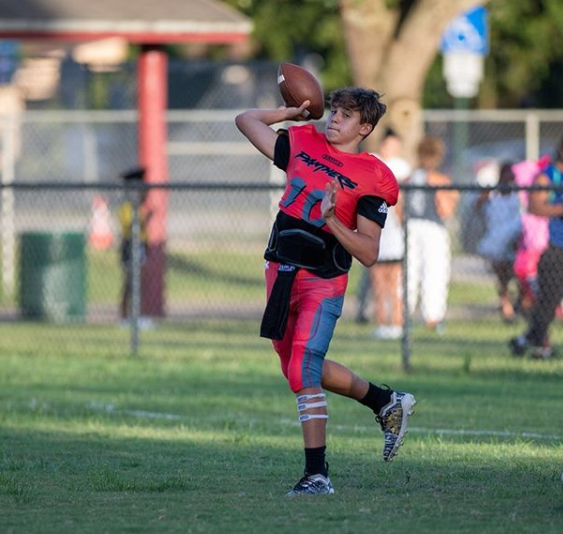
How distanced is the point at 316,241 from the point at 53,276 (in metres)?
11.3

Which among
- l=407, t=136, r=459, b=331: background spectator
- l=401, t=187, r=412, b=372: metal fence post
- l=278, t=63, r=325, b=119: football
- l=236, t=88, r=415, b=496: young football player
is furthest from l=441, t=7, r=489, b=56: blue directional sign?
l=236, t=88, r=415, b=496: young football player

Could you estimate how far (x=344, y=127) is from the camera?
7.37 m

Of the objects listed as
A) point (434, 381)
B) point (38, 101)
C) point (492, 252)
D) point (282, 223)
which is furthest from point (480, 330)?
point (38, 101)

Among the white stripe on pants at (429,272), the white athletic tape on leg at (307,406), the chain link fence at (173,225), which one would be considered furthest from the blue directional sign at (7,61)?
the white athletic tape on leg at (307,406)

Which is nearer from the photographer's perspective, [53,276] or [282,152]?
[282,152]

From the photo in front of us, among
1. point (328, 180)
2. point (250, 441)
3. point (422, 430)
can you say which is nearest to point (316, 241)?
point (328, 180)

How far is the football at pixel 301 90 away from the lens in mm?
7633

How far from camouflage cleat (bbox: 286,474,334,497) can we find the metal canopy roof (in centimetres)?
1210

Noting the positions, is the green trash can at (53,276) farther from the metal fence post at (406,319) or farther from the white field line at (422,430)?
the white field line at (422,430)

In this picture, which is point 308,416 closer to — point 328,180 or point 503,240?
point 328,180

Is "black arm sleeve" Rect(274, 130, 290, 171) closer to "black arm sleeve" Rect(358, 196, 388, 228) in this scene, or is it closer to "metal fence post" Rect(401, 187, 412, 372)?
"black arm sleeve" Rect(358, 196, 388, 228)

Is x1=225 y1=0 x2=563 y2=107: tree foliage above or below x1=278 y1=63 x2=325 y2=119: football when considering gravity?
above

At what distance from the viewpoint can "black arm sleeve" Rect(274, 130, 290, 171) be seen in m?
7.40

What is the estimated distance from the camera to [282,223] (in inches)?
291
